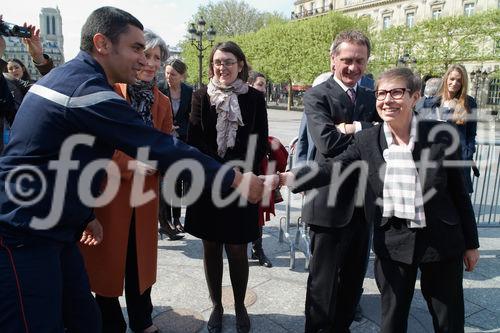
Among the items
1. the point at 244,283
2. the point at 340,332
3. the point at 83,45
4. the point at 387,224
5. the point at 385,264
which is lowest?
the point at 340,332

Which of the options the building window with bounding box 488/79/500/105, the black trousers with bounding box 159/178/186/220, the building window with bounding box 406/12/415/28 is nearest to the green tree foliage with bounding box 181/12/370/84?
the building window with bounding box 488/79/500/105

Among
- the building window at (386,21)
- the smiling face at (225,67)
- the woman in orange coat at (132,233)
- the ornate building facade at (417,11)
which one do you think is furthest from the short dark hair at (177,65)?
the building window at (386,21)

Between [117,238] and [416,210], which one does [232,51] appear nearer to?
[117,238]

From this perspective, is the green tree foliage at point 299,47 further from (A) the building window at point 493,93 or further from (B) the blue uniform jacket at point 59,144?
(B) the blue uniform jacket at point 59,144

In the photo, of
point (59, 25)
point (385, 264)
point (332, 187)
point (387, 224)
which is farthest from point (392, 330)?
point (59, 25)

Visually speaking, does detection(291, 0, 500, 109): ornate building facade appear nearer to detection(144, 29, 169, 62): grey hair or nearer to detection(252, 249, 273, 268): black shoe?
detection(252, 249, 273, 268): black shoe

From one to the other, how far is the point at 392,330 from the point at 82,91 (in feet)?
6.93

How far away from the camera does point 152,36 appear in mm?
2951

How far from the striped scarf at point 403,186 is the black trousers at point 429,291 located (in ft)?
0.93

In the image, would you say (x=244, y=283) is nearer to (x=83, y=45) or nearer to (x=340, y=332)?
(x=340, y=332)

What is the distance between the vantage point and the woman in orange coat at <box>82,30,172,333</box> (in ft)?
8.73

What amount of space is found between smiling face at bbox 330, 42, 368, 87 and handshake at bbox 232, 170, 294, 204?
77 centimetres

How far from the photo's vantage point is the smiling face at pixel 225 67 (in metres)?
2.97

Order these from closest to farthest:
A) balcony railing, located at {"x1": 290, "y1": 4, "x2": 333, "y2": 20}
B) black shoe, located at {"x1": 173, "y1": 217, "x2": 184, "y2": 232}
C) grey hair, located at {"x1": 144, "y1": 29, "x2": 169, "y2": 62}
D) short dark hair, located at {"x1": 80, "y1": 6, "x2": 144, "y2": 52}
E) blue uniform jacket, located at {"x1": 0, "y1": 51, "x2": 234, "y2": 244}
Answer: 1. blue uniform jacket, located at {"x1": 0, "y1": 51, "x2": 234, "y2": 244}
2. short dark hair, located at {"x1": 80, "y1": 6, "x2": 144, "y2": 52}
3. grey hair, located at {"x1": 144, "y1": 29, "x2": 169, "y2": 62}
4. black shoe, located at {"x1": 173, "y1": 217, "x2": 184, "y2": 232}
5. balcony railing, located at {"x1": 290, "y1": 4, "x2": 333, "y2": 20}
